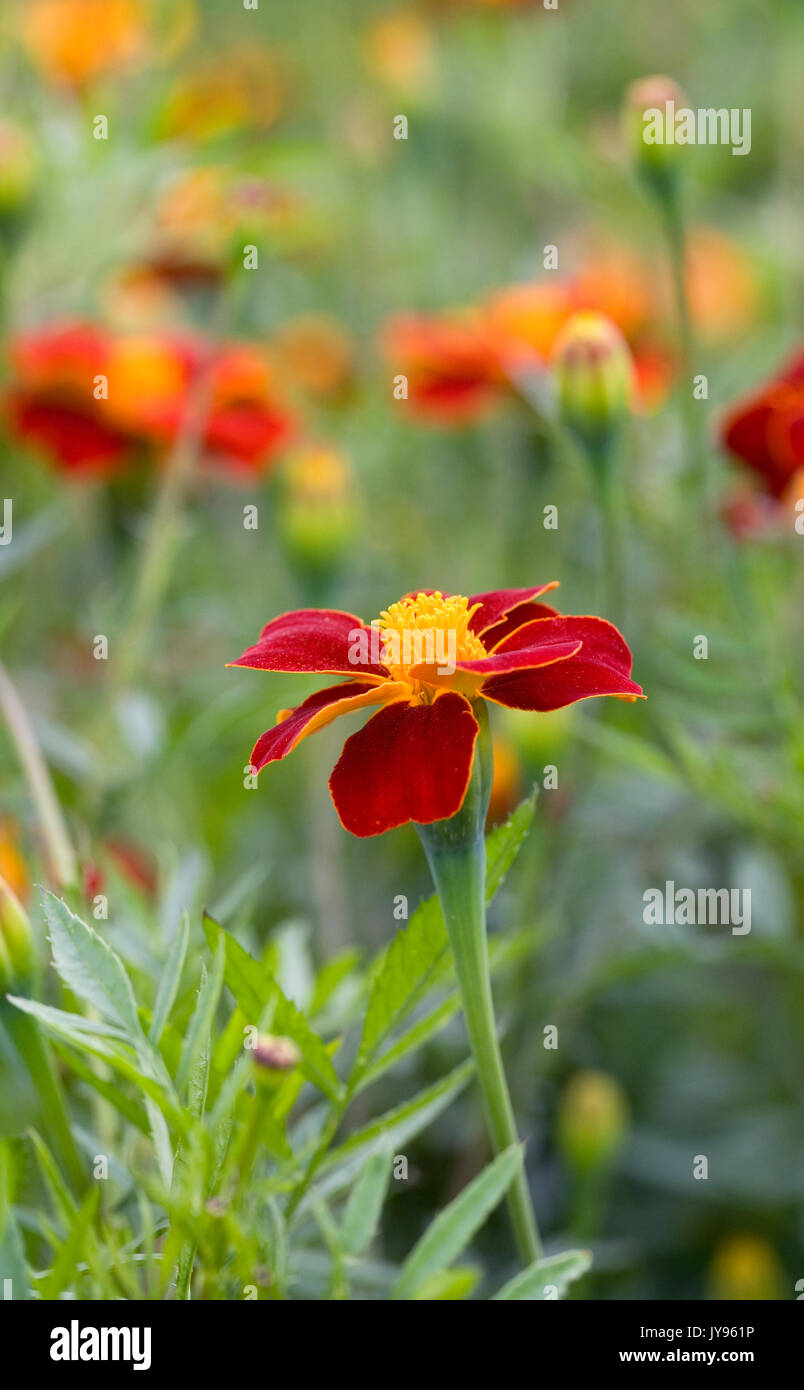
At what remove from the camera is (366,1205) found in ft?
1.19

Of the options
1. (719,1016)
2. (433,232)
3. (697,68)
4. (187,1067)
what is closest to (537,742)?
(719,1016)

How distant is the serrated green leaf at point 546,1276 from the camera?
334 millimetres

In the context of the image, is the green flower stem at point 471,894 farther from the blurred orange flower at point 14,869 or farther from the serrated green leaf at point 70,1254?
the blurred orange flower at point 14,869

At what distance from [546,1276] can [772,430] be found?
0.35m

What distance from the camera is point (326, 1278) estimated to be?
44 centimetres

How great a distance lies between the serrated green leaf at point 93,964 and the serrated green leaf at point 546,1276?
0.11 m

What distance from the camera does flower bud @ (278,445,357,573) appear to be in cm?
72

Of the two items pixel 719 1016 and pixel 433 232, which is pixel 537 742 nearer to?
pixel 719 1016

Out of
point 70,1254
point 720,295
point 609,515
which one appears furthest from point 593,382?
point 720,295

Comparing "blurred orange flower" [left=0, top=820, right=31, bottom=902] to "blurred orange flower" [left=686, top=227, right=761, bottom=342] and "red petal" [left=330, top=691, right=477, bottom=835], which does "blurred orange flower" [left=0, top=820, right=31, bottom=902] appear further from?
"blurred orange flower" [left=686, top=227, right=761, bottom=342]

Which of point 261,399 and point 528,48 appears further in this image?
point 528,48

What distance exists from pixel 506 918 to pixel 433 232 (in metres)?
0.71

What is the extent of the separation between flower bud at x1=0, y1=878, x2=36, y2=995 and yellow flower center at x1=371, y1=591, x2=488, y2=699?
0.11 m

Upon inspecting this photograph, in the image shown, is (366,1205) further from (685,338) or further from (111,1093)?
(685,338)
